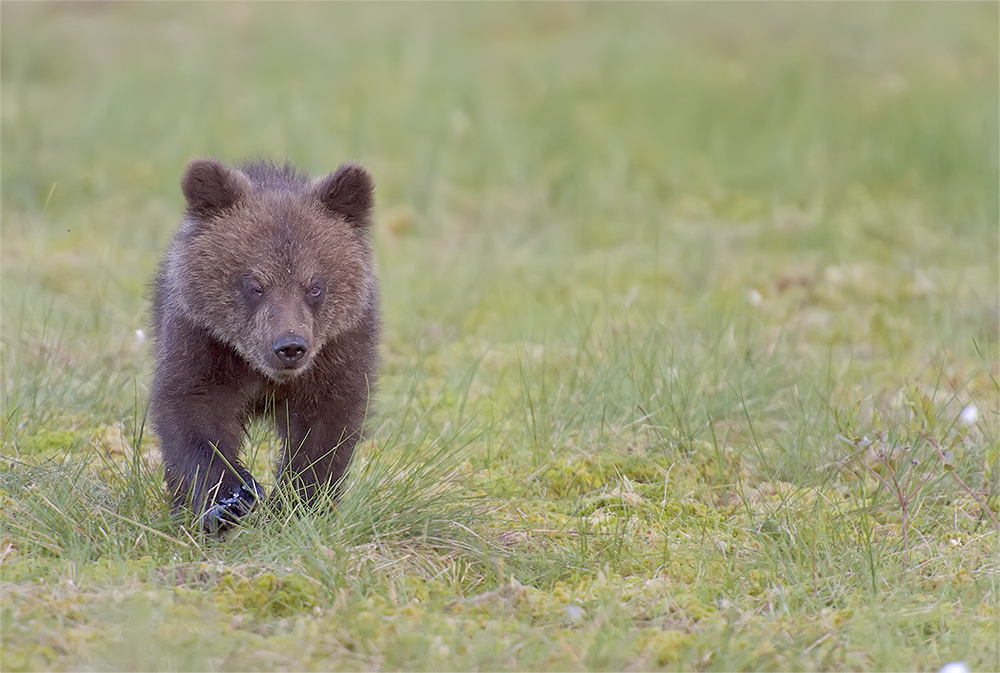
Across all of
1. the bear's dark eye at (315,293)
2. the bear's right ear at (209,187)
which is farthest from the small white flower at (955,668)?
the bear's right ear at (209,187)

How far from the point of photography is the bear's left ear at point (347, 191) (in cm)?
512

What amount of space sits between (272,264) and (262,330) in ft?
0.93

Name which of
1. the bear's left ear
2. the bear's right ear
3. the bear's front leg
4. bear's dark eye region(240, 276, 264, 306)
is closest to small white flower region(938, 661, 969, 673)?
the bear's front leg

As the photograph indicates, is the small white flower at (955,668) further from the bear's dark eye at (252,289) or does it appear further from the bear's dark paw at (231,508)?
the bear's dark eye at (252,289)

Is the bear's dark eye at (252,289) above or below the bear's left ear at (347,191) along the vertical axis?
below

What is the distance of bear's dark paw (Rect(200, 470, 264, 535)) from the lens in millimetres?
4359

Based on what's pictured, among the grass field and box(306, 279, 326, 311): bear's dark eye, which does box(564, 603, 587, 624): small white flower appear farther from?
box(306, 279, 326, 311): bear's dark eye

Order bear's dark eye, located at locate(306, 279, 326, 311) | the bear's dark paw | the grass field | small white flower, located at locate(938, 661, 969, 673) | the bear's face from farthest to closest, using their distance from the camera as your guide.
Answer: bear's dark eye, located at locate(306, 279, 326, 311) → the bear's face → the bear's dark paw → the grass field → small white flower, located at locate(938, 661, 969, 673)

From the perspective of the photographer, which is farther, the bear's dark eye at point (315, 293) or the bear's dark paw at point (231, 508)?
the bear's dark eye at point (315, 293)

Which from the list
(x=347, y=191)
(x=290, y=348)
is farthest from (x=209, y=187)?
(x=290, y=348)

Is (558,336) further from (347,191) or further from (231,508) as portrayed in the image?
(231,508)

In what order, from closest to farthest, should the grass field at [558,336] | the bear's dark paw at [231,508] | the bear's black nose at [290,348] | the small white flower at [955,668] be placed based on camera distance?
1. the small white flower at [955,668]
2. the grass field at [558,336]
3. the bear's dark paw at [231,508]
4. the bear's black nose at [290,348]

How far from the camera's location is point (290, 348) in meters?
4.57

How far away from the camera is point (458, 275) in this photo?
895cm
